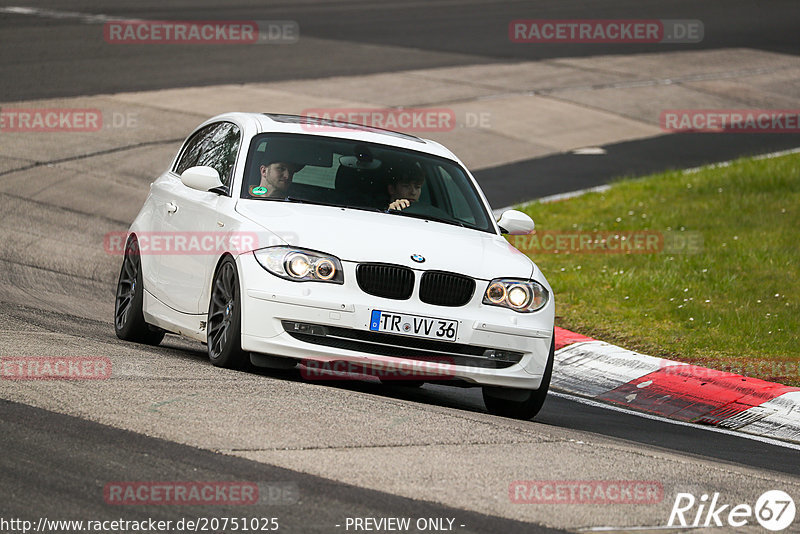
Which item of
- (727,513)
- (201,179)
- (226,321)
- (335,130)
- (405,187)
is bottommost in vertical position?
(727,513)

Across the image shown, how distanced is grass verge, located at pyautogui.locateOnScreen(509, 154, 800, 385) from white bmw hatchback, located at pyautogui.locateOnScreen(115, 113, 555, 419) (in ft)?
9.56

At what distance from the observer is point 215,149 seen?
985 centimetres

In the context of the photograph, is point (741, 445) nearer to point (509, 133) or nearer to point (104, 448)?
point (104, 448)

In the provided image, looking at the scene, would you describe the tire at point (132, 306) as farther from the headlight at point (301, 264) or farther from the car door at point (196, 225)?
the headlight at point (301, 264)

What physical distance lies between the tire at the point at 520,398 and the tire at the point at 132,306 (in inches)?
106

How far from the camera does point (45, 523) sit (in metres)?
5.13

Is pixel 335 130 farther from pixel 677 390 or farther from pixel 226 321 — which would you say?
pixel 677 390

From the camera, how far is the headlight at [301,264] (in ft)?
26.3

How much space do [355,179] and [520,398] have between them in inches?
72.9

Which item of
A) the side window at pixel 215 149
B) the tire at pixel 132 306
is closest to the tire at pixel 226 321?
the side window at pixel 215 149

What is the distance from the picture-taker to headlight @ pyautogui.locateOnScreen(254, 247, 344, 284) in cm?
802

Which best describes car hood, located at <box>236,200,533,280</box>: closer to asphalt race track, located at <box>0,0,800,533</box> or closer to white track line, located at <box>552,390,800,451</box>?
asphalt race track, located at <box>0,0,800,533</box>

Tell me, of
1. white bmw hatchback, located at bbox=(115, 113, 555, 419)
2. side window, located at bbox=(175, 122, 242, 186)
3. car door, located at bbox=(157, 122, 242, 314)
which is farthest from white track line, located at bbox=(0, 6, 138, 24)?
white bmw hatchback, located at bbox=(115, 113, 555, 419)

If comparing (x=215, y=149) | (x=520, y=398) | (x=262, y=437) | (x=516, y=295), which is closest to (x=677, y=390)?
(x=520, y=398)
